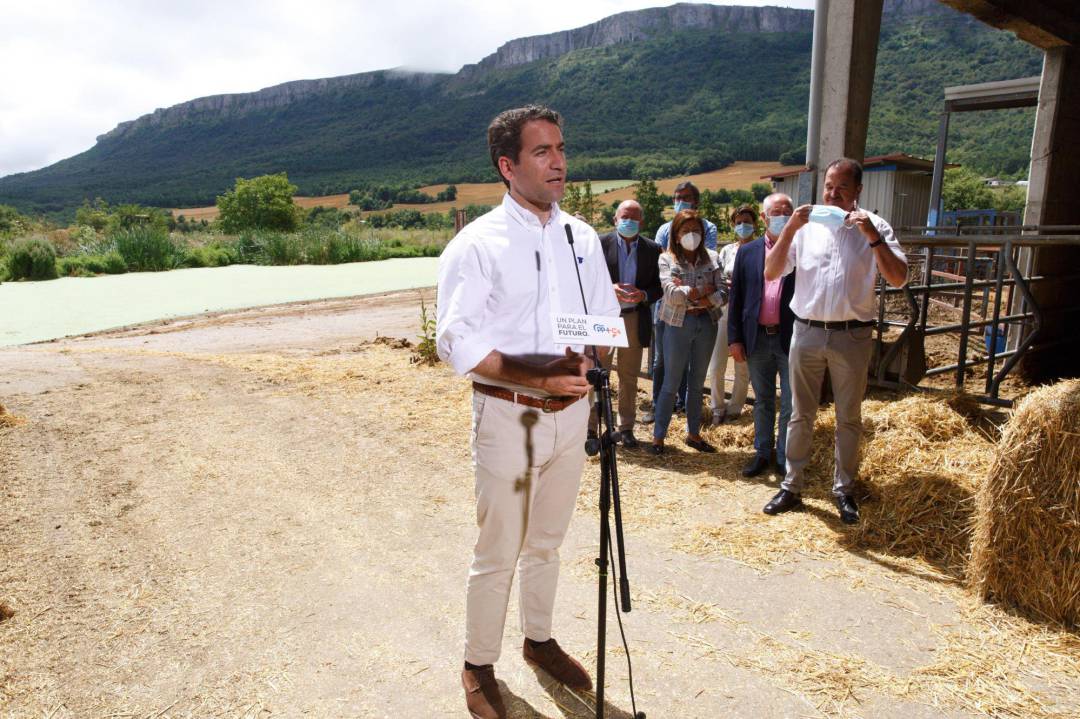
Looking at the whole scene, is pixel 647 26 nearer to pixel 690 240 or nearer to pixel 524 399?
pixel 690 240

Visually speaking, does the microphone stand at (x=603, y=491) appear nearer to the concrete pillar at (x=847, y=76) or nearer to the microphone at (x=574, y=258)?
the microphone at (x=574, y=258)

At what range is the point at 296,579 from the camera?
362 cm

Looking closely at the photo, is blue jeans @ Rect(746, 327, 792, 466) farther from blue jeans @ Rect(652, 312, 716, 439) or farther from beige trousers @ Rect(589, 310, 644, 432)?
beige trousers @ Rect(589, 310, 644, 432)

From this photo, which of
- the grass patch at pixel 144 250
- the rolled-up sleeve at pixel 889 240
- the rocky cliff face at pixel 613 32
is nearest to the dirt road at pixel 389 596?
the rolled-up sleeve at pixel 889 240

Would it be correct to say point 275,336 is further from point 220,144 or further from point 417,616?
point 220,144

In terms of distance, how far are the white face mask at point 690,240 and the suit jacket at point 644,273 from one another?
37cm

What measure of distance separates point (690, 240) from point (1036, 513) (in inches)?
121

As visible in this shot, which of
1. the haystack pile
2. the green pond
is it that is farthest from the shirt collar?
the green pond

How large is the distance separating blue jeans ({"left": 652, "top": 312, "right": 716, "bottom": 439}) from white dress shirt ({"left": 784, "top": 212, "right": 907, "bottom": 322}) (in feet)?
4.65

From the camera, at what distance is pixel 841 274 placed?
4.02 m

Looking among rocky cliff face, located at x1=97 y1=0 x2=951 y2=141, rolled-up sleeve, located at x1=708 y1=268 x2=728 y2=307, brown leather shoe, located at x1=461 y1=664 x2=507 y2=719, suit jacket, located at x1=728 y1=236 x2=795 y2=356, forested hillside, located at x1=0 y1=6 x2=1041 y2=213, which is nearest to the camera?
brown leather shoe, located at x1=461 y1=664 x2=507 y2=719

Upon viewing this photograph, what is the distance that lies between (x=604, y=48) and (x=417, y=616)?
169 metres

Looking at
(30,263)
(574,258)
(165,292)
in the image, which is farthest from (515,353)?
(30,263)

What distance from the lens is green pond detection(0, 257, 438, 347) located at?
1452 cm
